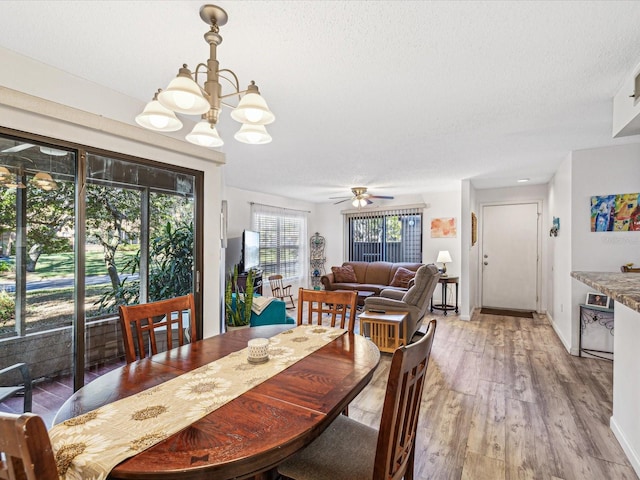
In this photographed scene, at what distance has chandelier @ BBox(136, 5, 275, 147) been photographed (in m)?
1.18

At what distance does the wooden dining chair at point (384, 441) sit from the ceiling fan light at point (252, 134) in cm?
116

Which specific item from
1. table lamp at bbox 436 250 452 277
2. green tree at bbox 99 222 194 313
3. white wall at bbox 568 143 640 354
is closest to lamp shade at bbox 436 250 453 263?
table lamp at bbox 436 250 452 277

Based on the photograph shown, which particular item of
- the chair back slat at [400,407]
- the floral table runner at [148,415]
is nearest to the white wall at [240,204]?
the floral table runner at [148,415]

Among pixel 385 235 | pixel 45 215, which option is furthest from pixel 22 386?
pixel 385 235

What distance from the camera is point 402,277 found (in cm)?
596

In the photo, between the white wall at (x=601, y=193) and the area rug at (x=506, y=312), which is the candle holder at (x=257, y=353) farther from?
the area rug at (x=506, y=312)

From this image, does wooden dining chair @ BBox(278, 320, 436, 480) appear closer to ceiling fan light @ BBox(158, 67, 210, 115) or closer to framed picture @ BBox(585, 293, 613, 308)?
ceiling fan light @ BBox(158, 67, 210, 115)

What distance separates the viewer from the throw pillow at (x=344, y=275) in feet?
21.4

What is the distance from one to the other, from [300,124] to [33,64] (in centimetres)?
176

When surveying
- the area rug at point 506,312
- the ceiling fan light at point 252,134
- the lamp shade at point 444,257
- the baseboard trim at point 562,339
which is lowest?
the area rug at point 506,312

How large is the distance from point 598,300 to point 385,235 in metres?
4.05

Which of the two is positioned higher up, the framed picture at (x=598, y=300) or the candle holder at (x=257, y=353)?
the candle holder at (x=257, y=353)

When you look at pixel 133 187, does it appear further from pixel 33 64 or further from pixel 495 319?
pixel 495 319

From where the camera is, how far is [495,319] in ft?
17.2
